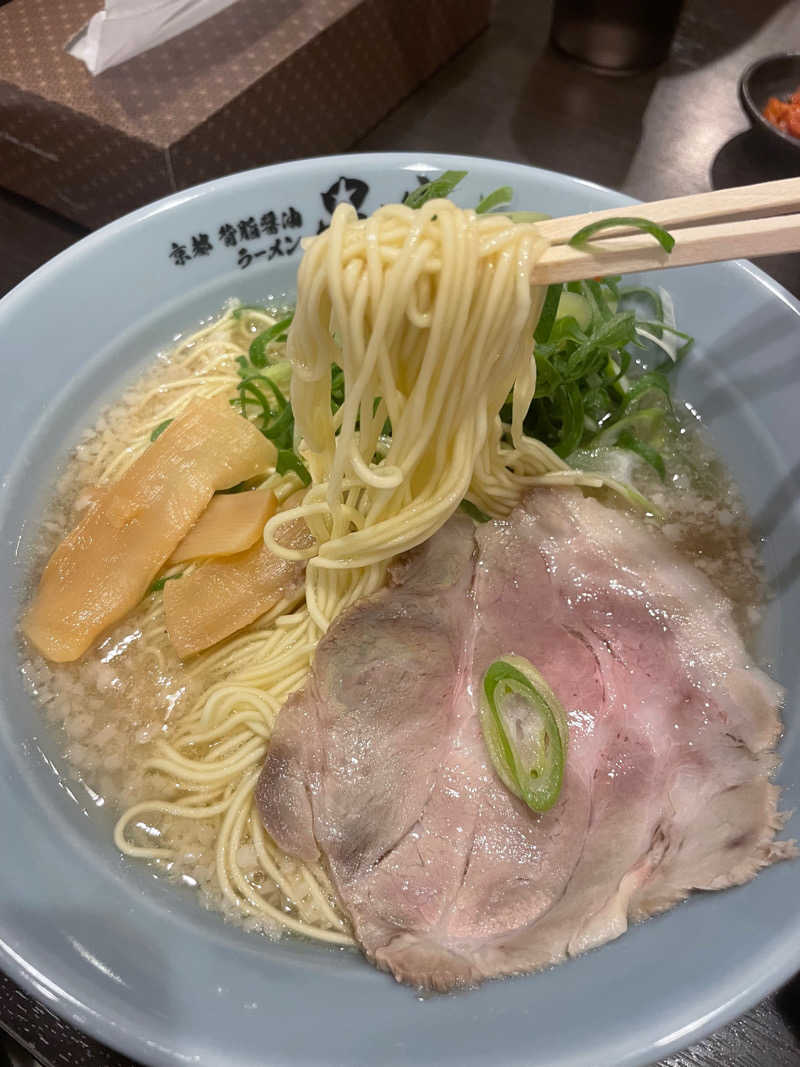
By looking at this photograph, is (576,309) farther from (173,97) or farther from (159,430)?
(173,97)

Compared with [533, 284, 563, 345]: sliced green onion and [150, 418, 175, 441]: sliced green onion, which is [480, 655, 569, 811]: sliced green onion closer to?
[533, 284, 563, 345]: sliced green onion

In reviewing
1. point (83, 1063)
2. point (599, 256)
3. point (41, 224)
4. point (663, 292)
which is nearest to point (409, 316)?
point (599, 256)

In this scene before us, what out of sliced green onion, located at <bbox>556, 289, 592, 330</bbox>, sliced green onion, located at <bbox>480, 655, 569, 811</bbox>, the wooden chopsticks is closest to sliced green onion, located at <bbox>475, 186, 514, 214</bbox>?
sliced green onion, located at <bbox>556, 289, 592, 330</bbox>

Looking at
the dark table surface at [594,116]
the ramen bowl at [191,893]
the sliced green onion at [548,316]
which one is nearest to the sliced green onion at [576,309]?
the sliced green onion at [548,316]

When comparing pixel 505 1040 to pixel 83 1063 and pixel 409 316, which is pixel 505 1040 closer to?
pixel 83 1063

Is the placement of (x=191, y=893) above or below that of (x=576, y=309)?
below

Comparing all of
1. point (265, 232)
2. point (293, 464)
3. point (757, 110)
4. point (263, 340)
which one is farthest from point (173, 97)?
point (757, 110)
